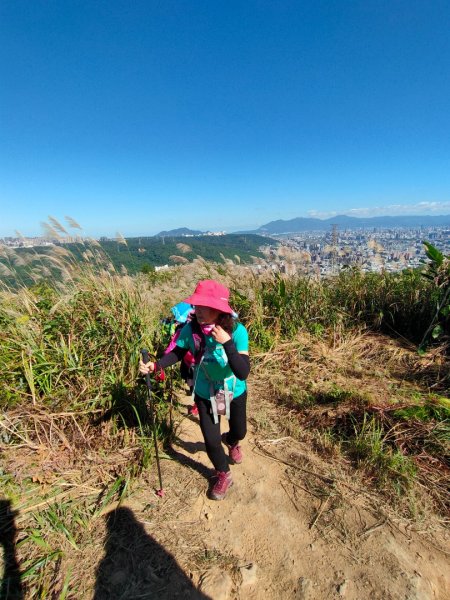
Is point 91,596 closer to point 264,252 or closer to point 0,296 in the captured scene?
point 0,296

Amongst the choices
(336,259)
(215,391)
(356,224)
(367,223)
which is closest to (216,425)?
(215,391)

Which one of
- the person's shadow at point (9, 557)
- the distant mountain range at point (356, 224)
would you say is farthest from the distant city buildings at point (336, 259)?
the distant mountain range at point (356, 224)

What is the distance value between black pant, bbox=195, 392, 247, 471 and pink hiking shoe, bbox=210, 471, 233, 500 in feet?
0.22

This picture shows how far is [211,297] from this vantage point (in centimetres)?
211

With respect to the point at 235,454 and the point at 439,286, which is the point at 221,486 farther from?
the point at 439,286

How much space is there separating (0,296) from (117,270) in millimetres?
1663

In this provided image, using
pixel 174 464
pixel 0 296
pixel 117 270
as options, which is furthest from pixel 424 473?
pixel 0 296

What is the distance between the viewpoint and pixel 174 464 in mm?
2922

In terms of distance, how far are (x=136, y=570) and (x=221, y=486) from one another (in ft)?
2.80

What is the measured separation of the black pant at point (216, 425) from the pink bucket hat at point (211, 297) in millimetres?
900

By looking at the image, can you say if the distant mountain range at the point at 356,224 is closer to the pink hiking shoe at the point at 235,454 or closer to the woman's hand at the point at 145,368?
the pink hiking shoe at the point at 235,454

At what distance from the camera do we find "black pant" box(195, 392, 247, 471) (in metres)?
2.42

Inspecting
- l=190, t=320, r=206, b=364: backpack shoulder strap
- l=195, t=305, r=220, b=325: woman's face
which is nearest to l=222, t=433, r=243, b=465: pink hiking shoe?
l=190, t=320, r=206, b=364: backpack shoulder strap

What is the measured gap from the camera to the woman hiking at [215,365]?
2.11 meters
